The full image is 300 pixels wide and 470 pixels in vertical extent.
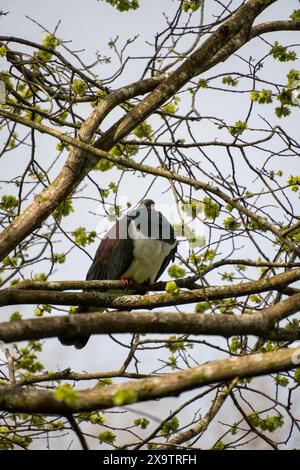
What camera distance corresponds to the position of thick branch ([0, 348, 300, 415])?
2.49 meters

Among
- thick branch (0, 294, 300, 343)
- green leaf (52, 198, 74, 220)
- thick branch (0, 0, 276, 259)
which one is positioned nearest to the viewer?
thick branch (0, 294, 300, 343)

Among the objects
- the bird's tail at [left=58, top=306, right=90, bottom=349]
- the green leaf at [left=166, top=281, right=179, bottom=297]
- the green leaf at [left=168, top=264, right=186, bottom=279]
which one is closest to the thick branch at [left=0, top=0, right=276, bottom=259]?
the green leaf at [left=168, top=264, right=186, bottom=279]

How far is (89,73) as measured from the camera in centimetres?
526

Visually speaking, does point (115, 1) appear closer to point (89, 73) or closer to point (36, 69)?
point (89, 73)

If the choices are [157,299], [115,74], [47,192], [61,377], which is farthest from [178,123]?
[61,377]

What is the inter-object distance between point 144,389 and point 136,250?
339 cm

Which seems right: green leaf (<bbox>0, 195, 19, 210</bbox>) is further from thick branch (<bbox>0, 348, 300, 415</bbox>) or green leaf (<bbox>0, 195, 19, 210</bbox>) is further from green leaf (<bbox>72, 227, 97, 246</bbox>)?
thick branch (<bbox>0, 348, 300, 415</bbox>)

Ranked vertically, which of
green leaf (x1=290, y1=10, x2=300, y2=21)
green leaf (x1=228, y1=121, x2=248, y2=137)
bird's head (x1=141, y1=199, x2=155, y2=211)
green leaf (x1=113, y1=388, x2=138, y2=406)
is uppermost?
green leaf (x1=290, y1=10, x2=300, y2=21)

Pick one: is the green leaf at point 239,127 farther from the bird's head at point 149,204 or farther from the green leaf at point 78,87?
the bird's head at point 149,204

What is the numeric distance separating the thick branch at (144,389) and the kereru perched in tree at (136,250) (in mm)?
3116

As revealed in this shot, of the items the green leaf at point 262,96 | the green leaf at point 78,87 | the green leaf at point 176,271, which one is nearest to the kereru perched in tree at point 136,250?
the green leaf at point 78,87

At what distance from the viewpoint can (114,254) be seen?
6.02 meters

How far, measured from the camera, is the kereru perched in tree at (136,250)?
19.2 feet

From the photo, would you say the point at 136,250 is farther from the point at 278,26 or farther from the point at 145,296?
the point at 278,26
